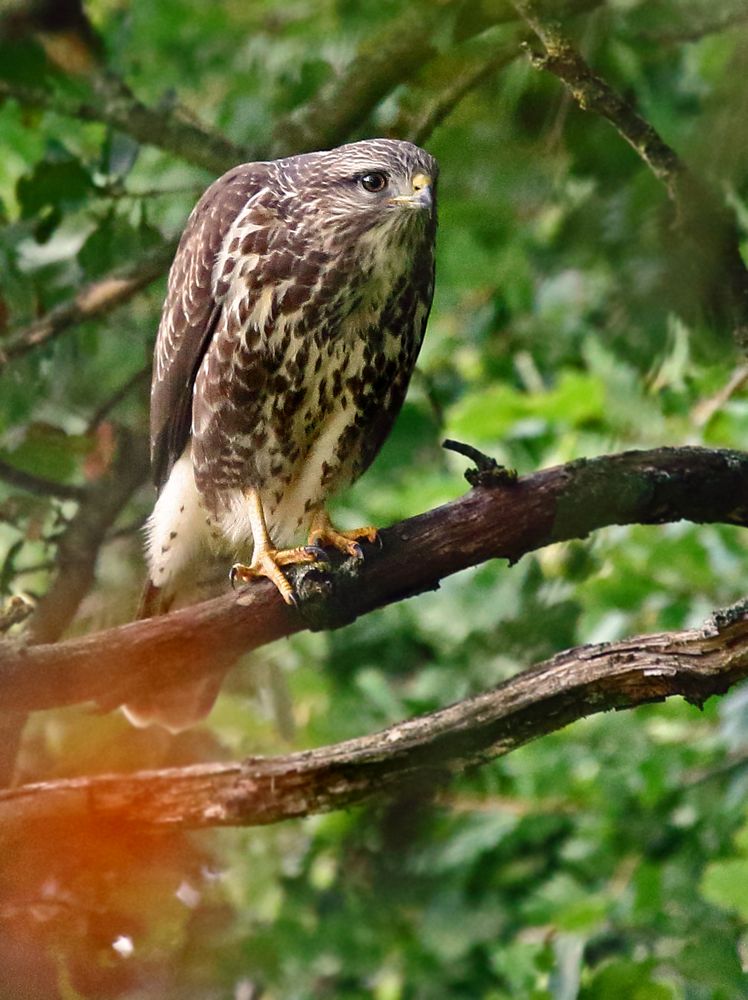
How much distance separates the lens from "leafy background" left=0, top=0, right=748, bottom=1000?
270cm

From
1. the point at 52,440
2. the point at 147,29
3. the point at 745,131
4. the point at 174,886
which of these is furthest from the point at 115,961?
the point at 147,29

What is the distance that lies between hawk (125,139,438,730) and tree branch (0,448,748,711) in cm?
13

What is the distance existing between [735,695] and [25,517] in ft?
6.75

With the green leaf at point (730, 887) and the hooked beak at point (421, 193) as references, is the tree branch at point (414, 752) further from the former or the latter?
the hooked beak at point (421, 193)

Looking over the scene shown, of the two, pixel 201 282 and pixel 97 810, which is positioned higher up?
pixel 201 282

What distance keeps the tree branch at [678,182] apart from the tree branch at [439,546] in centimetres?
42

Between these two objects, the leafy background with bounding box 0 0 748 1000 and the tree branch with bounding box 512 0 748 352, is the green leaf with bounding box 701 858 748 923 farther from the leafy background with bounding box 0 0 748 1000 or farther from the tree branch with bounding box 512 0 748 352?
the tree branch with bounding box 512 0 748 352

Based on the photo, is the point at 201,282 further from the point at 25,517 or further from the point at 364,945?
the point at 364,945

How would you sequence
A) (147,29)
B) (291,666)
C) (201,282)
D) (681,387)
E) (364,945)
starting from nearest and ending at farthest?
(201,282) → (681,387) → (364,945) → (147,29) → (291,666)

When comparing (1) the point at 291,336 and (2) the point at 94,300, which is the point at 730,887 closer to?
(1) the point at 291,336

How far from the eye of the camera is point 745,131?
2119 mm

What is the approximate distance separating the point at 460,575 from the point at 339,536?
97 cm

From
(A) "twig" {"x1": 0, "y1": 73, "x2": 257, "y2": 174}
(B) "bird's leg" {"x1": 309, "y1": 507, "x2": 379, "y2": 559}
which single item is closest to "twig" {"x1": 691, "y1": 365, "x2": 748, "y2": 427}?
(B) "bird's leg" {"x1": 309, "y1": 507, "x2": 379, "y2": 559}

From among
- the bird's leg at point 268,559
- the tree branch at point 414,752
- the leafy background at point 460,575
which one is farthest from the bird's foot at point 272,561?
the tree branch at point 414,752
